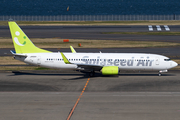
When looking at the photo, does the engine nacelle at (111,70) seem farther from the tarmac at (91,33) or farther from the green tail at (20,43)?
the tarmac at (91,33)

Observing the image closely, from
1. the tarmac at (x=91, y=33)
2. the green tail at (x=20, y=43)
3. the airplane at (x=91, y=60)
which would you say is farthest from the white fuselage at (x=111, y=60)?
the tarmac at (x=91, y=33)

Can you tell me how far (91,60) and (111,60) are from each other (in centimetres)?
311

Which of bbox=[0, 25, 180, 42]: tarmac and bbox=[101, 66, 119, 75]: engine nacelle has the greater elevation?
bbox=[0, 25, 180, 42]: tarmac

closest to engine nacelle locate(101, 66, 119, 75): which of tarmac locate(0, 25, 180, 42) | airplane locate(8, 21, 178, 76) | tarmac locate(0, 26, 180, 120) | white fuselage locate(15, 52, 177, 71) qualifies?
airplane locate(8, 21, 178, 76)

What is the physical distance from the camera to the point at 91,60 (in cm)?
4450

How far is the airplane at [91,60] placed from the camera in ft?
144

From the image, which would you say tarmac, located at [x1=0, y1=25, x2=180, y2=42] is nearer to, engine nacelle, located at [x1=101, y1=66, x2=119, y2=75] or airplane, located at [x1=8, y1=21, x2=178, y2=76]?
airplane, located at [x1=8, y1=21, x2=178, y2=76]

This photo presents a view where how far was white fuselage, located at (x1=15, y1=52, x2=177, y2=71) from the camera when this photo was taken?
144 ft
